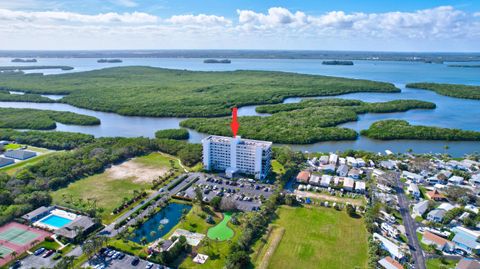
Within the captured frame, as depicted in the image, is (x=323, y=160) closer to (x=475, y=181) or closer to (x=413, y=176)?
(x=413, y=176)

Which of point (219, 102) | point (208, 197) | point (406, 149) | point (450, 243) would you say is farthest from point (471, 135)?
point (219, 102)

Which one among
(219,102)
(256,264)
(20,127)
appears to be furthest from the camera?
(219,102)

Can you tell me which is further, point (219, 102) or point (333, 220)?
point (219, 102)

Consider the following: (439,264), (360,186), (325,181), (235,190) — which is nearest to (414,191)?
(360,186)

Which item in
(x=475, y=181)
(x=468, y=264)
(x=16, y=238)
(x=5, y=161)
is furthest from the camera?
(x=5, y=161)

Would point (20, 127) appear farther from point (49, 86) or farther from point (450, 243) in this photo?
point (450, 243)

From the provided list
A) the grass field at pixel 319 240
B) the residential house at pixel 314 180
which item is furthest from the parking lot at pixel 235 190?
the residential house at pixel 314 180
